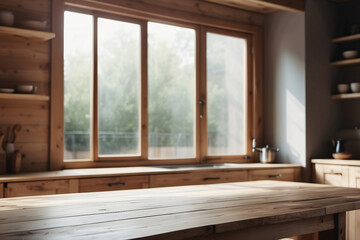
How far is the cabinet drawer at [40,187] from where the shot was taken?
270 cm

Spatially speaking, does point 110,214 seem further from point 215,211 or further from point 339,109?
point 339,109

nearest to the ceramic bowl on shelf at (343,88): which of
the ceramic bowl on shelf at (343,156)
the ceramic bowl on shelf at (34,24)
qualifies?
the ceramic bowl on shelf at (343,156)

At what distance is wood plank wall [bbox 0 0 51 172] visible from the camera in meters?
3.19

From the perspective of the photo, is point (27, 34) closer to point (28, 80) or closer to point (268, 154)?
point (28, 80)

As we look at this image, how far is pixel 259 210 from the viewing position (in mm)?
1656

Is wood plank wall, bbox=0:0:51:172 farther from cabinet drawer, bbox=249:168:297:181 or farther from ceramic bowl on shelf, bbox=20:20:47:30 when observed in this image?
cabinet drawer, bbox=249:168:297:181

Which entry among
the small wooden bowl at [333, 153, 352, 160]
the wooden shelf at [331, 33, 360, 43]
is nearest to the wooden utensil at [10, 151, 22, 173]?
the small wooden bowl at [333, 153, 352, 160]

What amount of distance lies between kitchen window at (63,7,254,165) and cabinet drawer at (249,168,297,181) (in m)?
0.57

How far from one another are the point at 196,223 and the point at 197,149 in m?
2.85

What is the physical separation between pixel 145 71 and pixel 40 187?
164 cm

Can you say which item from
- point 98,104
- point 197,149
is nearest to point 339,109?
point 197,149

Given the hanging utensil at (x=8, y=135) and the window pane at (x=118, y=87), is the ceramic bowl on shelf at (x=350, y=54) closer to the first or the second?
the window pane at (x=118, y=87)

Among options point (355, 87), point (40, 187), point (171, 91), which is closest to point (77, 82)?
point (171, 91)

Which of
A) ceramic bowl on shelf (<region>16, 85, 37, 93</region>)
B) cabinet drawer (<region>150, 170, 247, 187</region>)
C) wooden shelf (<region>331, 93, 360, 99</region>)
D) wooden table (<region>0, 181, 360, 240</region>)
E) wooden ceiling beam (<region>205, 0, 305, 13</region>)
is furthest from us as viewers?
wooden shelf (<region>331, 93, 360, 99</region>)
